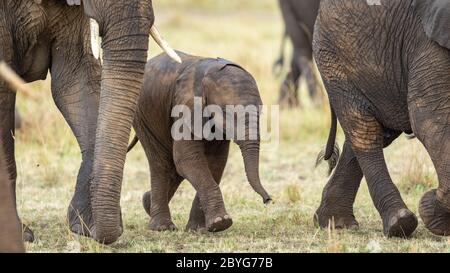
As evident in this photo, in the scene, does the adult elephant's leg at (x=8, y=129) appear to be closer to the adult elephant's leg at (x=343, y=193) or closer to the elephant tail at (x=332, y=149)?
the adult elephant's leg at (x=343, y=193)

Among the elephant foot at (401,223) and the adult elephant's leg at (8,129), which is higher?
the adult elephant's leg at (8,129)

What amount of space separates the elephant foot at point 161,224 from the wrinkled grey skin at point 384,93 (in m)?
0.94

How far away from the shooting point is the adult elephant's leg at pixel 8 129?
720cm

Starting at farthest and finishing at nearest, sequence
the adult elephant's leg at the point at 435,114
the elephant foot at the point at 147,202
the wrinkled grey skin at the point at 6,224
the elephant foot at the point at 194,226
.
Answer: the elephant foot at the point at 147,202
the elephant foot at the point at 194,226
the adult elephant's leg at the point at 435,114
the wrinkled grey skin at the point at 6,224

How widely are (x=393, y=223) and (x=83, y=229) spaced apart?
178cm

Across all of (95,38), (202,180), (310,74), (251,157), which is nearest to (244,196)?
(202,180)

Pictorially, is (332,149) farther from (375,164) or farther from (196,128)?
(196,128)

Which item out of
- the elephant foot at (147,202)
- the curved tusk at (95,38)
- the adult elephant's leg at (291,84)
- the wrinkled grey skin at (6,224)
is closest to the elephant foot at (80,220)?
the elephant foot at (147,202)

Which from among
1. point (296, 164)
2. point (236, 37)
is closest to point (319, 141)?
point (296, 164)

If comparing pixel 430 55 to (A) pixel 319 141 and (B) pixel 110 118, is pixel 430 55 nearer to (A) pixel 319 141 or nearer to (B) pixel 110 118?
(B) pixel 110 118

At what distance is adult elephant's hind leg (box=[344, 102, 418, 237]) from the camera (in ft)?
23.3

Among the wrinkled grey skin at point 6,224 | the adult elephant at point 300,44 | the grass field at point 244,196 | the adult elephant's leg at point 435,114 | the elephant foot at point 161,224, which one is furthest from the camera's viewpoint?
the adult elephant at point 300,44

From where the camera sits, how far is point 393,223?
23.3 feet
